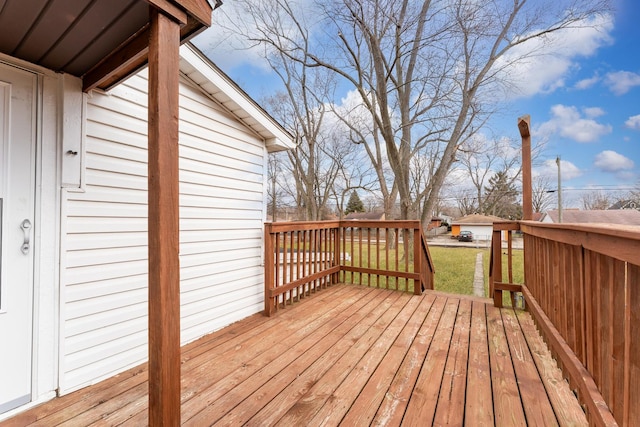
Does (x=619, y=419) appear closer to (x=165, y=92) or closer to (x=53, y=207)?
(x=165, y=92)

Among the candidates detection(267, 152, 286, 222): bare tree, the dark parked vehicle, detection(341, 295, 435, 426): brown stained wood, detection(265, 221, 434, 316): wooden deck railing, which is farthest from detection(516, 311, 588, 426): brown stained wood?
the dark parked vehicle

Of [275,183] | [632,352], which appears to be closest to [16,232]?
[632,352]

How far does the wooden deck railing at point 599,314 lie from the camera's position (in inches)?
41.4

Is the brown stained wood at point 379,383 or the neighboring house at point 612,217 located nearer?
the brown stained wood at point 379,383

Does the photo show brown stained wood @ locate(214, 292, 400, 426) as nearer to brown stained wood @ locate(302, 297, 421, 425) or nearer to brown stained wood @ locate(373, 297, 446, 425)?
brown stained wood @ locate(302, 297, 421, 425)

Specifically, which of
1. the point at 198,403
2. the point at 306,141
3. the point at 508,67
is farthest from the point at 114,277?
the point at 306,141

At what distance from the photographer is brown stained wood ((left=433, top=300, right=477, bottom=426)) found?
1668mm

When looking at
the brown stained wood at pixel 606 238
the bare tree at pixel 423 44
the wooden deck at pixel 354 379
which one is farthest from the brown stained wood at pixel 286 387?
the bare tree at pixel 423 44

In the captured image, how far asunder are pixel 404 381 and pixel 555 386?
996 millimetres

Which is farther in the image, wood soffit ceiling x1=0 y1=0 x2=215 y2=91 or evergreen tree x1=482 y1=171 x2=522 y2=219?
evergreen tree x1=482 y1=171 x2=522 y2=219

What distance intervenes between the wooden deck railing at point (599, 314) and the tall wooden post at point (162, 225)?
5.77 feet

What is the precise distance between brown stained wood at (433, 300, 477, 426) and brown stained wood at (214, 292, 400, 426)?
0.78 m

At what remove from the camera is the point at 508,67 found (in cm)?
915

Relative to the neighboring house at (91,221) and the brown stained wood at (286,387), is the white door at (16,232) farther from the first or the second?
the brown stained wood at (286,387)
